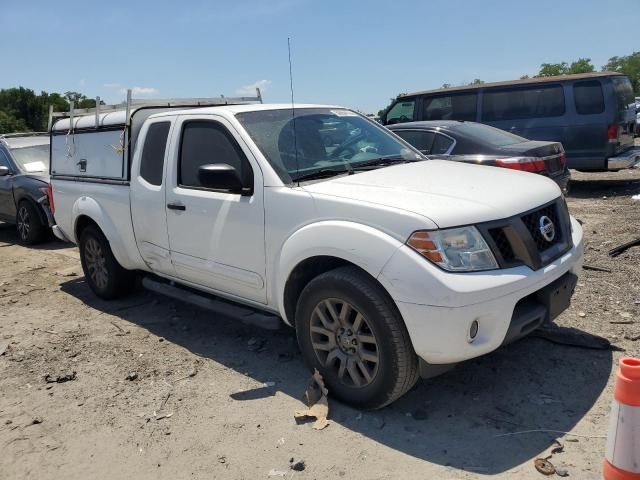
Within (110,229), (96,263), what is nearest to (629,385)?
(110,229)

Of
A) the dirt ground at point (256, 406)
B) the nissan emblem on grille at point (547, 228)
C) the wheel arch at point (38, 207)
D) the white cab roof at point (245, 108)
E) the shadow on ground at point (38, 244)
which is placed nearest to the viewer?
the dirt ground at point (256, 406)

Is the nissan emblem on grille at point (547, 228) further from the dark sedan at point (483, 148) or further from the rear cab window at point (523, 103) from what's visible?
the rear cab window at point (523, 103)

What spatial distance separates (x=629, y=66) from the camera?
86000 mm

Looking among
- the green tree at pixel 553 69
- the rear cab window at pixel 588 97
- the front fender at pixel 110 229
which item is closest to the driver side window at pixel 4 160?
the front fender at pixel 110 229

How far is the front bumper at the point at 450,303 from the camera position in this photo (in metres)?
3.02

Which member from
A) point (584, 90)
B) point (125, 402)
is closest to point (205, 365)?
point (125, 402)

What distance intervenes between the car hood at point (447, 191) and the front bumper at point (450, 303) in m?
0.29

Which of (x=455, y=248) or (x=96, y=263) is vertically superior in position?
(x=455, y=248)

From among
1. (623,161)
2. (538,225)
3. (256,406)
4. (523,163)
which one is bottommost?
(256,406)

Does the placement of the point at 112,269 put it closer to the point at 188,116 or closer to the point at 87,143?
the point at 87,143

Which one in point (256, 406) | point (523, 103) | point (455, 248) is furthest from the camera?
point (523, 103)

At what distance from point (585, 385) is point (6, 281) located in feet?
22.0

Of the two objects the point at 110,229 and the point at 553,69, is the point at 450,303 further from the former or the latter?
the point at 553,69

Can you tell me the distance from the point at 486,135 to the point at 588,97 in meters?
3.66
